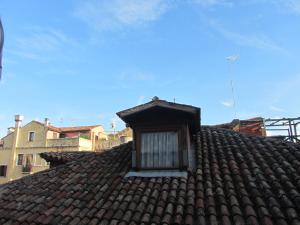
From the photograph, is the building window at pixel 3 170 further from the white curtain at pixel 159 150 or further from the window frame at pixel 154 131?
the white curtain at pixel 159 150

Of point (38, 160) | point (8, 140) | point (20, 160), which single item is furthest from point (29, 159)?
point (8, 140)

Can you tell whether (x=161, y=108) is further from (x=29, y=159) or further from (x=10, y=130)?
(x=10, y=130)

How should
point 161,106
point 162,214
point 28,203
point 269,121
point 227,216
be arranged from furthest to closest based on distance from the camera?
point 269,121, point 161,106, point 28,203, point 162,214, point 227,216

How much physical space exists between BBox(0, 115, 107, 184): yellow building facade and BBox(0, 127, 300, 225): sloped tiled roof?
34.9 meters

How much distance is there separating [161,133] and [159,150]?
20.6 inches

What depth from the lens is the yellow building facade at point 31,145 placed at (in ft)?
147

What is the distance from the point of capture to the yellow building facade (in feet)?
147

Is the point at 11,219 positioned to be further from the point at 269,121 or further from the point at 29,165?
the point at 29,165

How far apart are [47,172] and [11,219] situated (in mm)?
3030

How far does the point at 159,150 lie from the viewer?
9672 millimetres

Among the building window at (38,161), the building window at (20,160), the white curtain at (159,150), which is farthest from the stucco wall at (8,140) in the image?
the white curtain at (159,150)

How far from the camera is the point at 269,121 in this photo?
60.3 feet

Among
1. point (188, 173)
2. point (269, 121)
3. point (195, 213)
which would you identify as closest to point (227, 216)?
point (195, 213)

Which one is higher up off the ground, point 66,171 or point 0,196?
point 66,171
